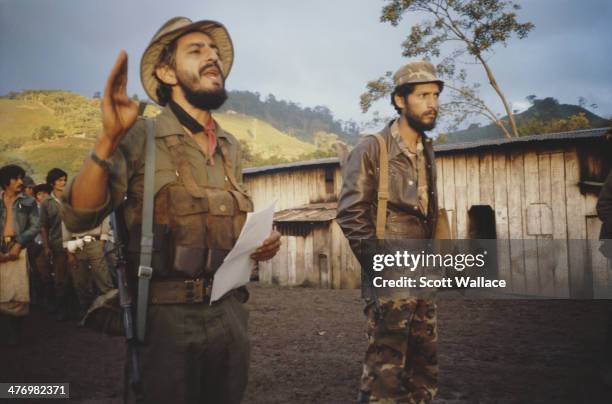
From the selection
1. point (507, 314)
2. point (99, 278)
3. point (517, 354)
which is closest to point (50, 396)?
point (99, 278)

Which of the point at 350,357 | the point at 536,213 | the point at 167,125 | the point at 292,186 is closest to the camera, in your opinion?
the point at 167,125

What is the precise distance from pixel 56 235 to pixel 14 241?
209 centimetres

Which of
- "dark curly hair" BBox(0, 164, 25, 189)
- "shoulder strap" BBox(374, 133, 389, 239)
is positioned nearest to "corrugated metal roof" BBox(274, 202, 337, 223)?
"dark curly hair" BBox(0, 164, 25, 189)

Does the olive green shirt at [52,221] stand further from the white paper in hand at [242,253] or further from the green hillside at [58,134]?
the green hillside at [58,134]

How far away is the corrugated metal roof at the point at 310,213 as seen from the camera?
14.8 m

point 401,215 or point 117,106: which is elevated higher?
point 117,106

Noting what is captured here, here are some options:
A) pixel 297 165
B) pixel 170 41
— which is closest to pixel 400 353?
pixel 170 41

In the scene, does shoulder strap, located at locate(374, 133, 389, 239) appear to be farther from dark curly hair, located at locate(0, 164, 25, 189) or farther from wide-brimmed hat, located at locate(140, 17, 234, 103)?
dark curly hair, located at locate(0, 164, 25, 189)

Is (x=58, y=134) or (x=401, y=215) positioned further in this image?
(x=58, y=134)

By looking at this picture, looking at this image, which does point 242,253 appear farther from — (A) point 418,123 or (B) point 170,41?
(A) point 418,123

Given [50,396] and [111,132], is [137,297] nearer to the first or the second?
[111,132]

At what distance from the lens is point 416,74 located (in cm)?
368

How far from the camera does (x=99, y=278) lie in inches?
323

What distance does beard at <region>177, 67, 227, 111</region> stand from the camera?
232cm
